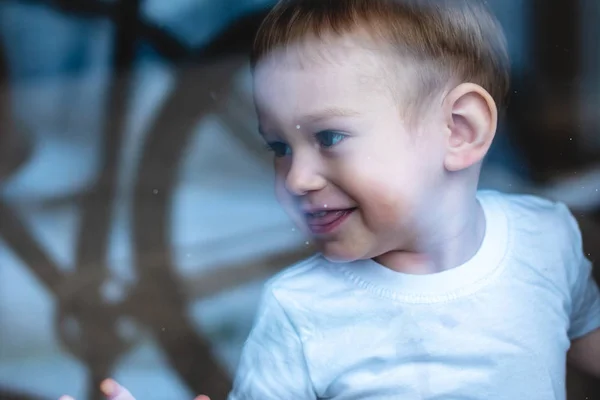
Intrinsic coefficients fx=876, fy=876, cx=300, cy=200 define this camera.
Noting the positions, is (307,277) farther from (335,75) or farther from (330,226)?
(335,75)

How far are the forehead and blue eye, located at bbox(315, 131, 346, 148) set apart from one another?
2cm

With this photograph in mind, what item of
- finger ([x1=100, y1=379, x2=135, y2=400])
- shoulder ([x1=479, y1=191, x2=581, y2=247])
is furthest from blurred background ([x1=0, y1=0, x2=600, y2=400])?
finger ([x1=100, y1=379, x2=135, y2=400])

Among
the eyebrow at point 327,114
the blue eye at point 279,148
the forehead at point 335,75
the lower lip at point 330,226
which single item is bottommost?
the lower lip at point 330,226

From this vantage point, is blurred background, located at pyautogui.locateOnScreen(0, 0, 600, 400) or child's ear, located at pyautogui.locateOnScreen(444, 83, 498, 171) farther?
blurred background, located at pyautogui.locateOnScreen(0, 0, 600, 400)

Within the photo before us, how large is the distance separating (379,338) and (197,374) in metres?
0.23

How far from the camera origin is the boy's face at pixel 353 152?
0.79m

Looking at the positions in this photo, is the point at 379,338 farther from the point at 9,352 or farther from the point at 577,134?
the point at 9,352

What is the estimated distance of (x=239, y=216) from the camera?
3.11 ft

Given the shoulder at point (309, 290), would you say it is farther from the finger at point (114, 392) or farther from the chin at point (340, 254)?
the finger at point (114, 392)

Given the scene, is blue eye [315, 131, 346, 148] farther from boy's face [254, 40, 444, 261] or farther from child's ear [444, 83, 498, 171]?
child's ear [444, 83, 498, 171]

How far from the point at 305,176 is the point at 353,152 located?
51 mm

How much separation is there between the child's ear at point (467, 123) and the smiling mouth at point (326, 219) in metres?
0.11

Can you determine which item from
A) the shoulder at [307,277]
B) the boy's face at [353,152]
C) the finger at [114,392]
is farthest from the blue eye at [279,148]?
the finger at [114,392]

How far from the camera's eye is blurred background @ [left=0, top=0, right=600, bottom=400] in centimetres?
92
